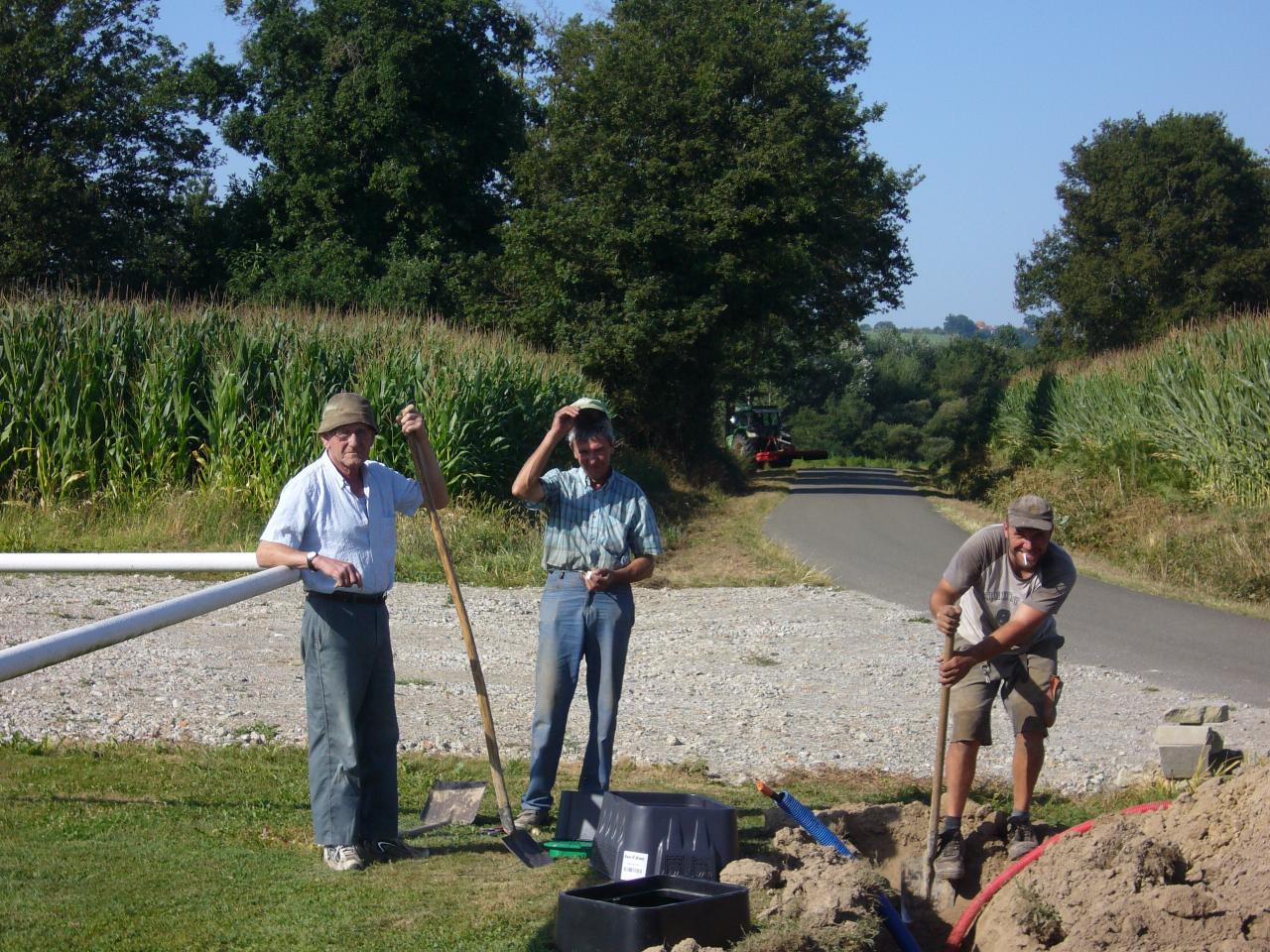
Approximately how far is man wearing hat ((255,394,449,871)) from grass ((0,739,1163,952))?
0.27 meters

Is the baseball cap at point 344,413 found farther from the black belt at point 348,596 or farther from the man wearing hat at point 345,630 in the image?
the black belt at point 348,596

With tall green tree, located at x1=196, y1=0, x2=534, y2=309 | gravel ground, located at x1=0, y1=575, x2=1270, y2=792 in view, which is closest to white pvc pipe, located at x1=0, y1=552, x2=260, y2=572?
gravel ground, located at x1=0, y1=575, x2=1270, y2=792

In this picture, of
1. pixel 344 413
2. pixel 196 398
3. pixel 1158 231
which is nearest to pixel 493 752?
pixel 344 413

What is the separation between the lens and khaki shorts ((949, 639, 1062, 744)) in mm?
6309

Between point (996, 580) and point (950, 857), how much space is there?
1.31m

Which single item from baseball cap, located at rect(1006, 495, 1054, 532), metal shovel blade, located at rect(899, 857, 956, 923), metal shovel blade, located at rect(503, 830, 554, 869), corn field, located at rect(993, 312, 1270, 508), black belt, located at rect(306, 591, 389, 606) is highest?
corn field, located at rect(993, 312, 1270, 508)

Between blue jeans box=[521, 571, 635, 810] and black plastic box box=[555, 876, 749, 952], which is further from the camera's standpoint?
blue jeans box=[521, 571, 635, 810]

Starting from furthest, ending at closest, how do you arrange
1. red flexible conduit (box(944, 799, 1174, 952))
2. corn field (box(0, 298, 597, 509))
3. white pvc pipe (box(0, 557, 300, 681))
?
corn field (box(0, 298, 597, 509)) → red flexible conduit (box(944, 799, 1174, 952)) → white pvc pipe (box(0, 557, 300, 681))

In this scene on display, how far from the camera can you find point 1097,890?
4918 mm

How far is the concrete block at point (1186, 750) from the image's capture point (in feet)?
26.2

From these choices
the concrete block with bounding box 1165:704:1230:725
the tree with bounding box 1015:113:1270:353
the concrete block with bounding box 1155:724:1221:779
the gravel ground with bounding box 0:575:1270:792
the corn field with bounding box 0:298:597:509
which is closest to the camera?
the concrete block with bounding box 1155:724:1221:779

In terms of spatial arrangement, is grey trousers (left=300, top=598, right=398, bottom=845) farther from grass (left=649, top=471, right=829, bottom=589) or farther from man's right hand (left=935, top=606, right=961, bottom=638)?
grass (left=649, top=471, right=829, bottom=589)

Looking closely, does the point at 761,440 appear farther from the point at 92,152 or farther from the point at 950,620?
the point at 950,620

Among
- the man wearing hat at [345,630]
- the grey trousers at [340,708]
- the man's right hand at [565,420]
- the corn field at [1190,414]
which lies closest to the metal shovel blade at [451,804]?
the man wearing hat at [345,630]
